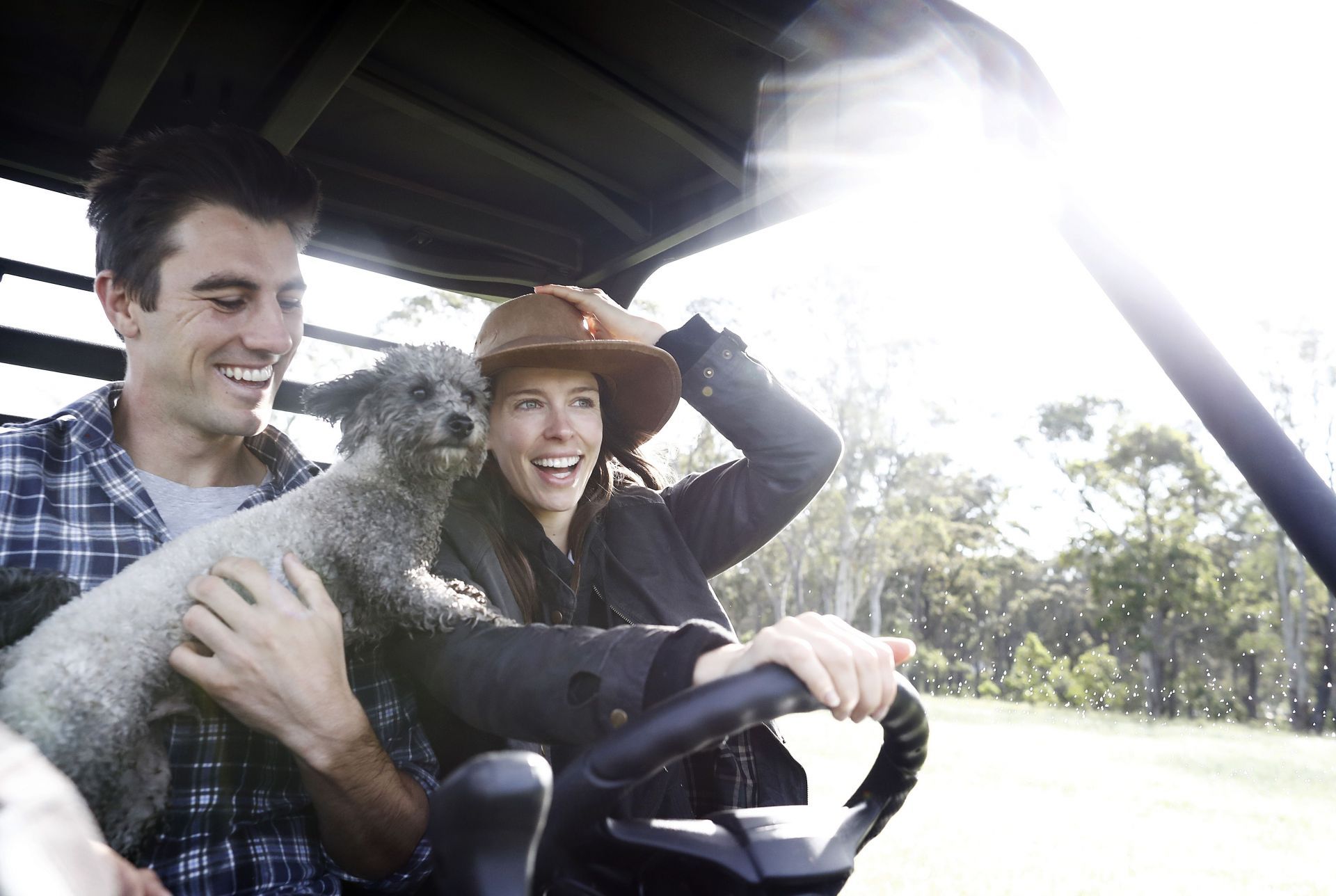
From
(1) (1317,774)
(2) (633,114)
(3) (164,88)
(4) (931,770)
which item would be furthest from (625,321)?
(1) (1317,774)

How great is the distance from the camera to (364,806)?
1888mm

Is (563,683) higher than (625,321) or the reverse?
the reverse

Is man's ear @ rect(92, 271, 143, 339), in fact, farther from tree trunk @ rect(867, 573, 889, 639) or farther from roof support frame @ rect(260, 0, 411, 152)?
tree trunk @ rect(867, 573, 889, 639)

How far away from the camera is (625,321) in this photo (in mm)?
2748

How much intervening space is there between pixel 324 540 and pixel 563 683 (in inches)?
34.0

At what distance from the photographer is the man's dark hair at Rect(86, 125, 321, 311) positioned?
7.00ft

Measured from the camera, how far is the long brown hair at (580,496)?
2.40 meters

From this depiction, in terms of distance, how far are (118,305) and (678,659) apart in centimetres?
170

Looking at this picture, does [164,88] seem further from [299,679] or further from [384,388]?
[299,679]

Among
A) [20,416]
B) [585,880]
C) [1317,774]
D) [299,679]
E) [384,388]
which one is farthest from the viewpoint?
[1317,774]

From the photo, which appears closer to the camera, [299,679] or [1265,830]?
[299,679]

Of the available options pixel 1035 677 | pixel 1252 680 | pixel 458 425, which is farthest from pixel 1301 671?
pixel 458 425

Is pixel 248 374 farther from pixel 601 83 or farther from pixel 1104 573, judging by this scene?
pixel 1104 573

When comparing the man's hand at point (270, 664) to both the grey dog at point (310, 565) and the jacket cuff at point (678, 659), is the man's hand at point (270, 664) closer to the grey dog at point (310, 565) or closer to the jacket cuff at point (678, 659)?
the grey dog at point (310, 565)
